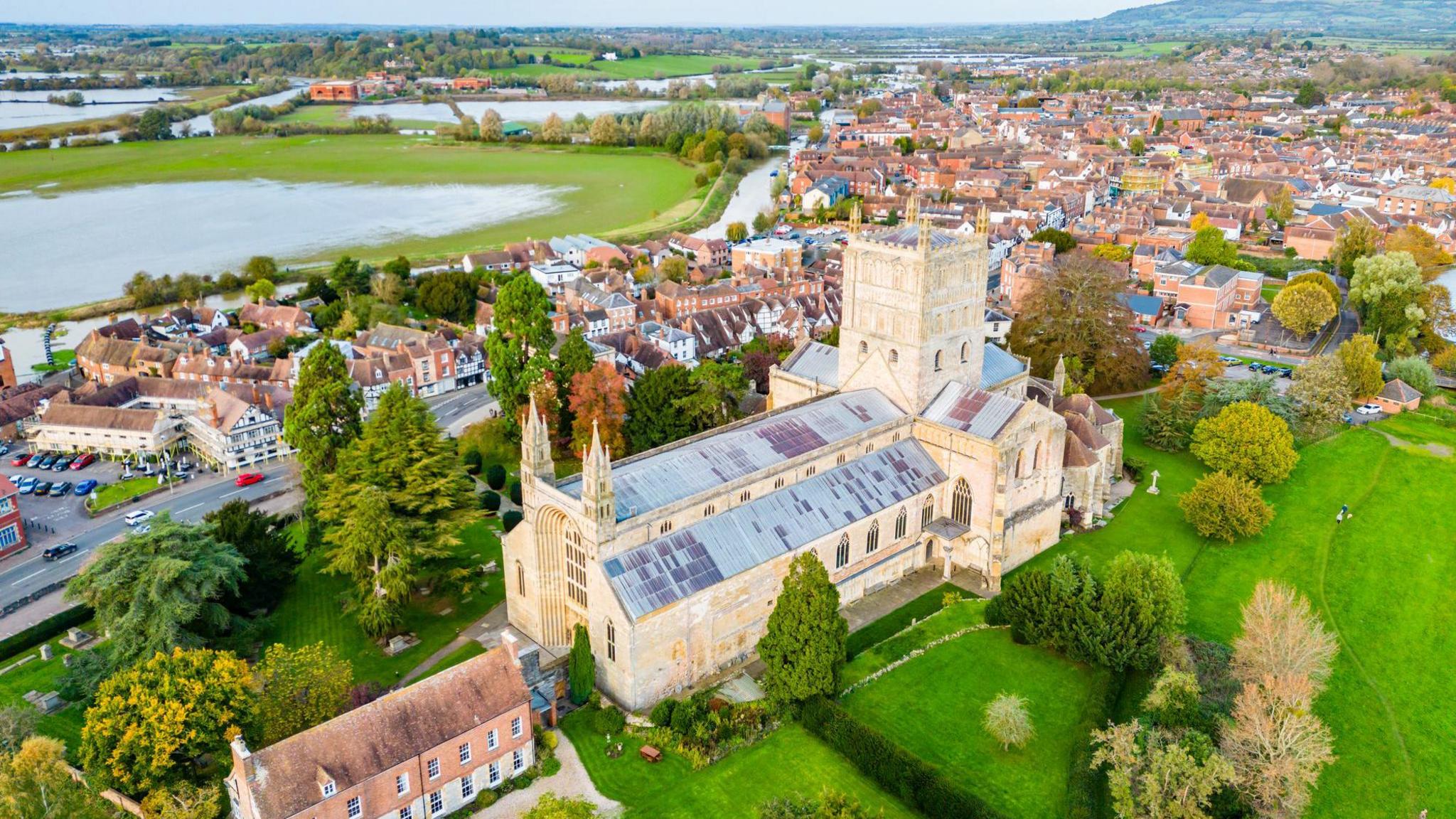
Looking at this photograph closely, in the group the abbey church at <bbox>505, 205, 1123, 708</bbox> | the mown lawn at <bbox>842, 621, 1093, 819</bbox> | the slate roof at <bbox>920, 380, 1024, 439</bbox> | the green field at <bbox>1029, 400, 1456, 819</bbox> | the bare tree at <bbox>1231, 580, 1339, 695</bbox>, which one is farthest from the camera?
the slate roof at <bbox>920, 380, 1024, 439</bbox>

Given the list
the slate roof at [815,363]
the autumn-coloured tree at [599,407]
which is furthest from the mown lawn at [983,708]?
the autumn-coloured tree at [599,407]

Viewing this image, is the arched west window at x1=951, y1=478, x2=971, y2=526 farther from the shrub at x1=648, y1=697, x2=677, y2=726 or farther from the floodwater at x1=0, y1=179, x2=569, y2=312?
the floodwater at x1=0, y1=179, x2=569, y2=312

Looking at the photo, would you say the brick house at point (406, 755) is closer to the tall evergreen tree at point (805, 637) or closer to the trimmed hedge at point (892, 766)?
the tall evergreen tree at point (805, 637)

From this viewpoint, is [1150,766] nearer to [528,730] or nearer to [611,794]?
[611,794]

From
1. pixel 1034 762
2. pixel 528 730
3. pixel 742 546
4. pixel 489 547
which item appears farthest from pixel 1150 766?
pixel 489 547

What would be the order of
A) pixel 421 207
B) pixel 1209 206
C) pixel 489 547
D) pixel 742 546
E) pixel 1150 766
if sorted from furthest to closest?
pixel 421 207 < pixel 1209 206 < pixel 489 547 < pixel 742 546 < pixel 1150 766

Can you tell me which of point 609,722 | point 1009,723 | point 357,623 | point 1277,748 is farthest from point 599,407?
point 1277,748

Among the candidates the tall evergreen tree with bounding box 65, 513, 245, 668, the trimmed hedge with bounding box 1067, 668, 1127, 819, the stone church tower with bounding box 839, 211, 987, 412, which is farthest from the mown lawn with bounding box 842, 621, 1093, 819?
the tall evergreen tree with bounding box 65, 513, 245, 668
